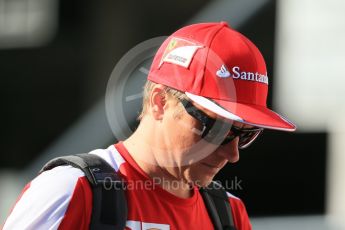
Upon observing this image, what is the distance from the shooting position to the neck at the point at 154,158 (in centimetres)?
261

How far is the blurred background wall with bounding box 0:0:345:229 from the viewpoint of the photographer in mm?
6203

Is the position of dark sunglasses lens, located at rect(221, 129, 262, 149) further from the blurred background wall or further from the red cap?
the blurred background wall

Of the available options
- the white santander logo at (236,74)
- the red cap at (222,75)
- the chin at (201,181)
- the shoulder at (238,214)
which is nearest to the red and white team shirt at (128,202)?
the shoulder at (238,214)

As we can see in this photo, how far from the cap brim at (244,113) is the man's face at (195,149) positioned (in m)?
0.04

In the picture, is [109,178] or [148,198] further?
[148,198]

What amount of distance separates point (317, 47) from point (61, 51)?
8.66ft

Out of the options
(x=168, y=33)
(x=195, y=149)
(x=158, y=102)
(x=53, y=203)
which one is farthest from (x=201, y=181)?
(x=168, y=33)

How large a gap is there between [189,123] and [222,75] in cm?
22

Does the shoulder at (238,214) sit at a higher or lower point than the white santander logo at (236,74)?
lower

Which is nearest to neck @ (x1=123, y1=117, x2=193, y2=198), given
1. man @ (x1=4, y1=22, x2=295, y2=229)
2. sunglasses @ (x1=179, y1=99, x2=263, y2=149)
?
man @ (x1=4, y1=22, x2=295, y2=229)

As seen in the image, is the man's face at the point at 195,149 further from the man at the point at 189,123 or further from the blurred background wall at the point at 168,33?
the blurred background wall at the point at 168,33

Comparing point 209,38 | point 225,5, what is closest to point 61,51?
point 225,5

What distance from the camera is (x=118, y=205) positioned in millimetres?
2328

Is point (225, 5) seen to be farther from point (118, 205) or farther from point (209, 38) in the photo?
point (118, 205)
